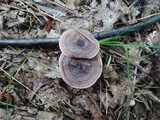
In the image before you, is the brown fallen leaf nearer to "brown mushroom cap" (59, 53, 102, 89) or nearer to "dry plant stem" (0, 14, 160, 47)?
"brown mushroom cap" (59, 53, 102, 89)

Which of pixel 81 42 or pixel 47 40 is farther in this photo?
pixel 47 40

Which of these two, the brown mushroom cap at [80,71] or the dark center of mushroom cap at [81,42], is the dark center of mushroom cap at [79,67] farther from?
the dark center of mushroom cap at [81,42]

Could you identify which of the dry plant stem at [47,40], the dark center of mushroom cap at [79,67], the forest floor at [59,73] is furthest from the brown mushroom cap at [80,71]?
the dry plant stem at [47,40]

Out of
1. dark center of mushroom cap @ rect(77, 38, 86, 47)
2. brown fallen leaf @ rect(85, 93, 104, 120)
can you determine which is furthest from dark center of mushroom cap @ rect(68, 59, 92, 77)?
brown fallen leaf @ rect(85, 93, 104, 120)

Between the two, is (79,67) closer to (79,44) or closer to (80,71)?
(80,71)

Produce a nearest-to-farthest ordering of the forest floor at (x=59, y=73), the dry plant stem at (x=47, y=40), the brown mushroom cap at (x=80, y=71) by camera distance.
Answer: the brown mushroom cap at (x=80, y=71), the forest floor at (x=59, y=73), the dry plant stem at (x=47, y=40)

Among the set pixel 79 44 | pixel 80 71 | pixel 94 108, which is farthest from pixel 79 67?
pixel 94 108
